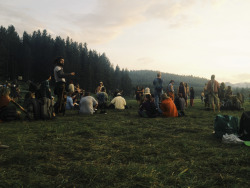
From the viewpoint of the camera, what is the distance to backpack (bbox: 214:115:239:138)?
5613 mm

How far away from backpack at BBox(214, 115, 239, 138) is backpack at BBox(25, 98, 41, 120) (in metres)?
7.45

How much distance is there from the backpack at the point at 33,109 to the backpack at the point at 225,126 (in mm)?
7453

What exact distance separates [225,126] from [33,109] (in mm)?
7843

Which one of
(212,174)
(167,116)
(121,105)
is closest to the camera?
(212,174)

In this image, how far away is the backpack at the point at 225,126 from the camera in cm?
561

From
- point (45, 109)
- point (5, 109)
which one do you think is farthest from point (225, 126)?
point (5, 109)

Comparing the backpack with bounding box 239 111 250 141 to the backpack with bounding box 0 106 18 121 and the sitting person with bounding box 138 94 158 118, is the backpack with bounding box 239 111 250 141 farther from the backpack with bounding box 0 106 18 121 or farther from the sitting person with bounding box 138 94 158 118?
the backpack with bounding box 0 106 18 121

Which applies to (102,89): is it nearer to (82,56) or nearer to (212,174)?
(212,174)

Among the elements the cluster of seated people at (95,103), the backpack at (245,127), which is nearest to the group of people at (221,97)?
the cluster of seated people at (95,103)

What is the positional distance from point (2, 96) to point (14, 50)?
83.5 metres

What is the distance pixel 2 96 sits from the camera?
8.55 m

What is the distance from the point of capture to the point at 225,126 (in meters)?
5.64

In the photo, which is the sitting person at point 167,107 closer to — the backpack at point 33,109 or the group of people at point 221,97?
the group of people at point 221,97

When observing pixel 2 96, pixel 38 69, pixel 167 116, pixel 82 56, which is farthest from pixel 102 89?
pixel 82 56
